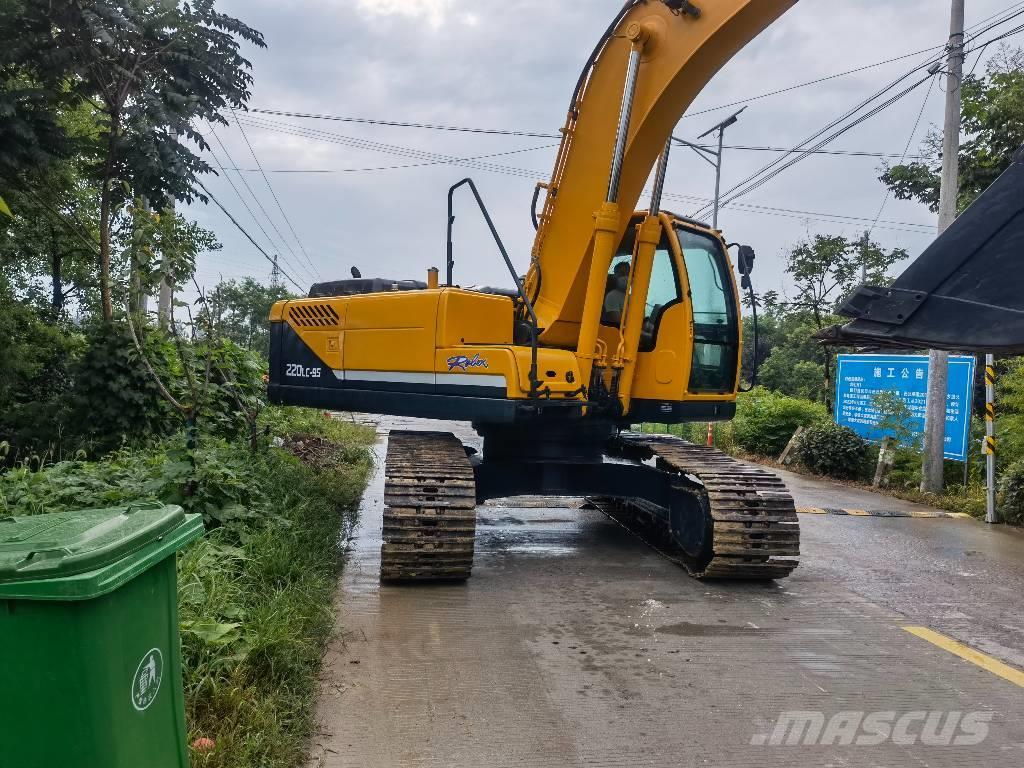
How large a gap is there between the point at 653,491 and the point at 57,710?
5.35m

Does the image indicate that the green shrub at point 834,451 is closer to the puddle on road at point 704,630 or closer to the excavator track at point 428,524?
the puddle on road at point 704,630

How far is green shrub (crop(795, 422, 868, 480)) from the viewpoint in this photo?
1262 cm

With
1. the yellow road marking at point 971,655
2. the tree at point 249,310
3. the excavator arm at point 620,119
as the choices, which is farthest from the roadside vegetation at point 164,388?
the tree at point 249,310

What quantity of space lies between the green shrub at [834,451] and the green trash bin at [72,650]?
12.1 metres

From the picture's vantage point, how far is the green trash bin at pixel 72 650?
77.4 inches

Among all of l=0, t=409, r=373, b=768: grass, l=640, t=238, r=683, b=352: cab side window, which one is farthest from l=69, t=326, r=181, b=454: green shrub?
l=640, t=238, r=683, b=352: cab side window

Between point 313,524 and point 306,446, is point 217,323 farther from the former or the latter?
point 306,446

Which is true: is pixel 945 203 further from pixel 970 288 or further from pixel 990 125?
pixel 970 288

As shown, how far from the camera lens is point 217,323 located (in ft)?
24.1

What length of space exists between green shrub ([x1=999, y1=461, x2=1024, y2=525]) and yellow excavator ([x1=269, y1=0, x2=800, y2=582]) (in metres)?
4.31

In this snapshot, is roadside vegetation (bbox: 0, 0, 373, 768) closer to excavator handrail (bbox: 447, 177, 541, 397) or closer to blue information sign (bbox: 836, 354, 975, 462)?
excavator handrail (bbox: 447, 177, 541, 397)

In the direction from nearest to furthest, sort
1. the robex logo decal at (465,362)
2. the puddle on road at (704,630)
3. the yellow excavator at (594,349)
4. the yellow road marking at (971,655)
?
1. the yellow road marking at (971,655)
2. the puddle on road at (704,630)
3. the yellow excavator at (594,349)
4. the robex logo decal at (465,362)

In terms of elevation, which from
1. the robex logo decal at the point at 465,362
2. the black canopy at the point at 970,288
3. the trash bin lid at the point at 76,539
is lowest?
the trash bin lid at the point at 76,539

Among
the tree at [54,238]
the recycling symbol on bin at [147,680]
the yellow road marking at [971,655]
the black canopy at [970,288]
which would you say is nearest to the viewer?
the black canopy at [970,288]
